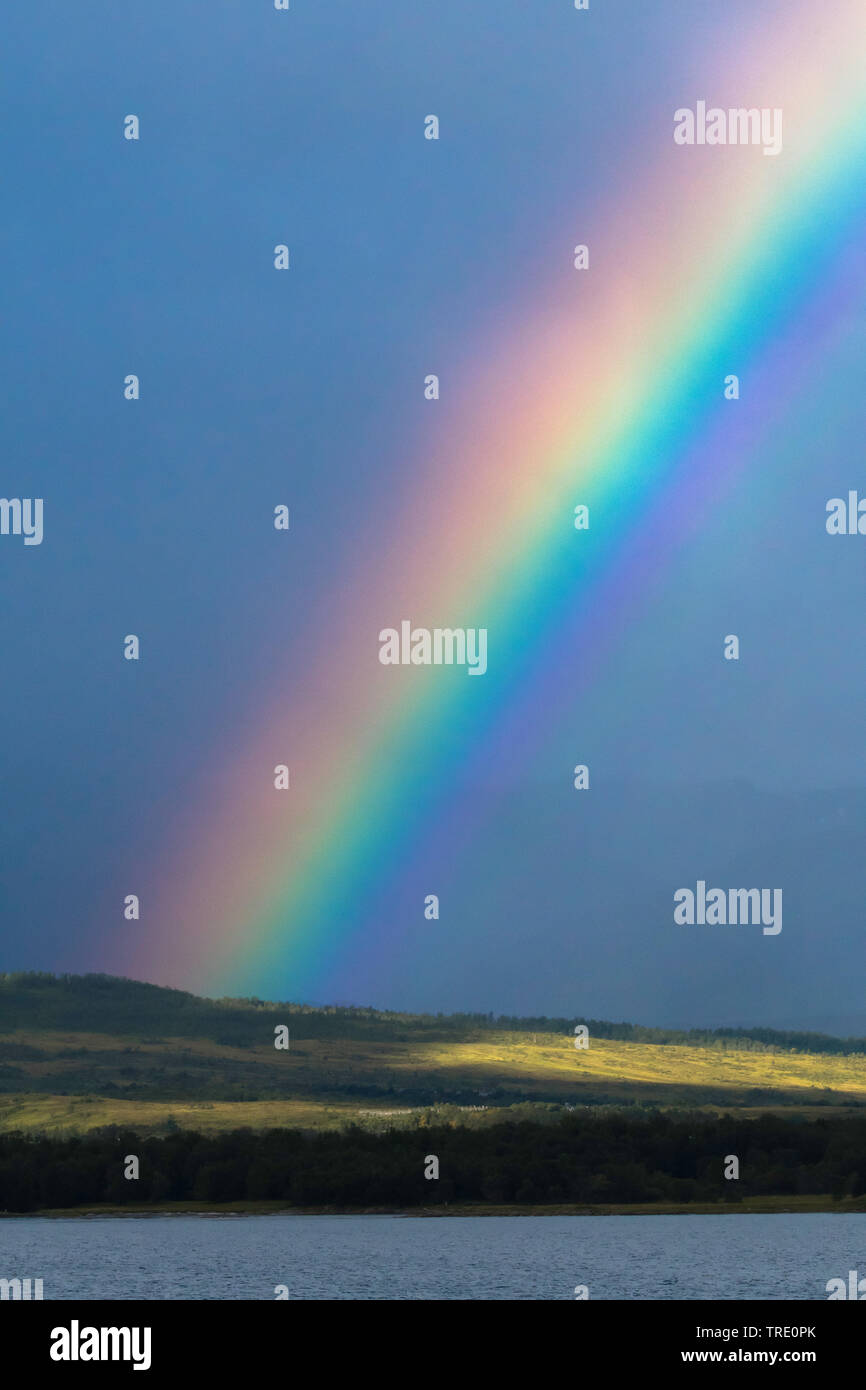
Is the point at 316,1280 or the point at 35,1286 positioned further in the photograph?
the point at 316,1280

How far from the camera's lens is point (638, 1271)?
156750mm
